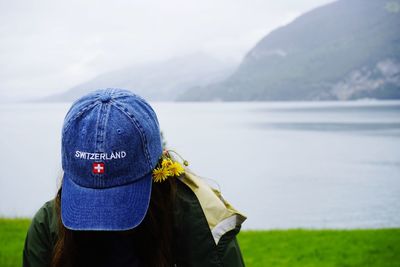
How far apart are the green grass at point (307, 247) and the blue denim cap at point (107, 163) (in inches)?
220

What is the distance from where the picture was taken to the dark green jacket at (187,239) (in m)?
1.75

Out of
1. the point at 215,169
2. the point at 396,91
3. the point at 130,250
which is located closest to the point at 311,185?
the point at 215,169

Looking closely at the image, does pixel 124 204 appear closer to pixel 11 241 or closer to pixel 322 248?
pixel 11 241

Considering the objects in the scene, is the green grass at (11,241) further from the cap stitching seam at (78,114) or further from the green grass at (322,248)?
the cap stitching seam at (78,114)

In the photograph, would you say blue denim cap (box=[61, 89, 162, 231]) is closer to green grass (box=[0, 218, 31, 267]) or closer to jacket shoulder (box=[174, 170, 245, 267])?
jacket shoulder (box=[174, 170, 245, 267])

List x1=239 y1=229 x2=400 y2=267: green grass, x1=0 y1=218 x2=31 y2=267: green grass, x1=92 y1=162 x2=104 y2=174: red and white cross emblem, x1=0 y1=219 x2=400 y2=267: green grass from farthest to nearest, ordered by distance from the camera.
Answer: x1=239 y1=229 x2=400 y2=267: green grass < x1=0 y1=219 x2=400 y2=267: green grass < x1=0 y1=218 x2=31 y2=267: green grass < x1=92 y1=162 x2=104 y2=174: red and white cross emblem

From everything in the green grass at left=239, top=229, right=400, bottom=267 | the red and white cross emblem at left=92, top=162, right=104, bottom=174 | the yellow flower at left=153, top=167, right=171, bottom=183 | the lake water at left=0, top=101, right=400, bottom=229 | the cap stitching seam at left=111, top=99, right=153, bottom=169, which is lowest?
the lake water at left=0, top=101, right=400, bottom=229

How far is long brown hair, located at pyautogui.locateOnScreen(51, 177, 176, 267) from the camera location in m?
1.76

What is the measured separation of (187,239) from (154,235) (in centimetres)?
14

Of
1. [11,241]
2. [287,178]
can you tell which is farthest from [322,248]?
[287,178]

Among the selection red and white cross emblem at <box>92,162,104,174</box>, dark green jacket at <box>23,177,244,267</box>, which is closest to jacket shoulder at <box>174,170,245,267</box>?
dark green jacket at <box>23,177,244,267</box>

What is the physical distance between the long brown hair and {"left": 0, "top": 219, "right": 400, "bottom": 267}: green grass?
→ 537 centimetres

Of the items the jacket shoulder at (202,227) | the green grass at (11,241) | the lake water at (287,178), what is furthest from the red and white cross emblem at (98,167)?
the lake water at (287,178)

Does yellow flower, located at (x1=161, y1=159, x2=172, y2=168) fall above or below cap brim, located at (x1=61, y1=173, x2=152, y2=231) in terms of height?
above
